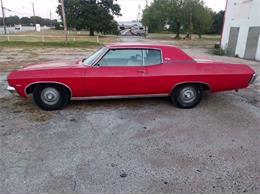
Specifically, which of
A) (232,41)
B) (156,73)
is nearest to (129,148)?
(156,73)

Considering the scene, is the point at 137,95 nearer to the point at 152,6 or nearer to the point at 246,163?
the point at 246,163

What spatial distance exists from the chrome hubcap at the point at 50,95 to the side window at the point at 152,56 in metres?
1.86

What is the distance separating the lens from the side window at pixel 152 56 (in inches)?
199

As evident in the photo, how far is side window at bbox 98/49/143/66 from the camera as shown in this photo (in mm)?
4998

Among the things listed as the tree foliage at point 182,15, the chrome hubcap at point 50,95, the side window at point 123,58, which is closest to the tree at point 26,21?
the tree foliage at point 182,15

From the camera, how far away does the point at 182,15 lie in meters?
42.1

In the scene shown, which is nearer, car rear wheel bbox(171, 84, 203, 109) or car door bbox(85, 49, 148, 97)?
car door bbox(85, 49, 148, 97)

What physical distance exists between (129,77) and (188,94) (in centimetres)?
130

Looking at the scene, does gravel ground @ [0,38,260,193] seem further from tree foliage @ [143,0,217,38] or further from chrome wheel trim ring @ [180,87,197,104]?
tree foliage @ [143,0,217,38]

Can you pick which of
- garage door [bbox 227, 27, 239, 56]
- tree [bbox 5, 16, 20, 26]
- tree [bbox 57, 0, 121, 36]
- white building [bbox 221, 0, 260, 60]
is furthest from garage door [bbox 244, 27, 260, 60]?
tree [bbox 5, 16, 20, 26]

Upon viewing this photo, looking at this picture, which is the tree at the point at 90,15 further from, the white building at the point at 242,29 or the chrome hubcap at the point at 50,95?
the chrome hubcap at the point at 50,95

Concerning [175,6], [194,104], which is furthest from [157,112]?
[175,6]

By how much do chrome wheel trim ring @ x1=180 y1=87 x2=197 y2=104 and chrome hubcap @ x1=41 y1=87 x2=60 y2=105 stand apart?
8.17ft

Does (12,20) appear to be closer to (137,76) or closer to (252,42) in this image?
(252,42)
